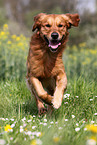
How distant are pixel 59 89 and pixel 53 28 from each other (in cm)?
81

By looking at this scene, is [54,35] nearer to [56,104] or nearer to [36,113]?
[56,104]

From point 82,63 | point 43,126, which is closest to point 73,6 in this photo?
point 82,63

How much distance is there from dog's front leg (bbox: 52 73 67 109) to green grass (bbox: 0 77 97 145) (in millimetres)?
166

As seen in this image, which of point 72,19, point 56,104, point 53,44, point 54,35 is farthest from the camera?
Answer: point 72,19

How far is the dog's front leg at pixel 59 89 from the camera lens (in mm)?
2580

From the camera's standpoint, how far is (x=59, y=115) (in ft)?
8.93

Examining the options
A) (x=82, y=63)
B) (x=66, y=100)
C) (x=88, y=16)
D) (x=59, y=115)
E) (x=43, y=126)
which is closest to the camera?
(x=43, y=126)

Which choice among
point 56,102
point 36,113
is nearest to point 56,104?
point 56,102

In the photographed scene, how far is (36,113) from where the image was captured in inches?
121

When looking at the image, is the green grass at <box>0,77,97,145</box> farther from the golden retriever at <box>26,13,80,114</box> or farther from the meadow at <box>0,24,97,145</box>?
the golden retriever at <box>26,13,80,114</box>

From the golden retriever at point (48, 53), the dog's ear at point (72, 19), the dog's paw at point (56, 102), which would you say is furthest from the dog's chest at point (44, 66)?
the dog's ear at point (72, 19)

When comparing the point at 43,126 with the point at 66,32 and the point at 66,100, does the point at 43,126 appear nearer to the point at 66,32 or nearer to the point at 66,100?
the point at 66,100

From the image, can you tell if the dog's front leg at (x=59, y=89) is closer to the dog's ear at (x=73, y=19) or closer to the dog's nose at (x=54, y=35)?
the dog's nose at (x=54, y=35)

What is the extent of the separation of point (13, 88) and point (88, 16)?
1420cm
